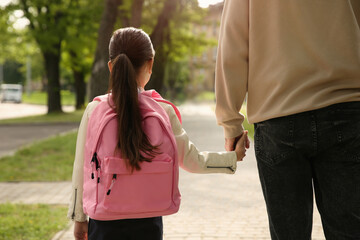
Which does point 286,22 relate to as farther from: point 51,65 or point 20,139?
point 51,65

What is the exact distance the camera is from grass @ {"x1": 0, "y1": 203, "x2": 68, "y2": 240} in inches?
A: 186

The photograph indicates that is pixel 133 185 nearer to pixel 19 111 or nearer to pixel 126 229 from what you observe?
pixel 126 229

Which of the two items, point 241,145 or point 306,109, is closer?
point 306,109

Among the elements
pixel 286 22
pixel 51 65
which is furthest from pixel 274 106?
pixel 51 65

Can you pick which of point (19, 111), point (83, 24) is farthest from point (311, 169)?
point (19, 111)

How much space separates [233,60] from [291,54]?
0.28 meters

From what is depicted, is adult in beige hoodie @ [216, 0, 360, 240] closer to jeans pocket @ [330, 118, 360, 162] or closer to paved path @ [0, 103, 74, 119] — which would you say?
jeans pocket @ [330, 118, 360, 162]

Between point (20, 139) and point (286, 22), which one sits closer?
point (286, 22)

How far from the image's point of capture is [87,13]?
24.2m

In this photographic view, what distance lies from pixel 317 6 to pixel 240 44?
37cm

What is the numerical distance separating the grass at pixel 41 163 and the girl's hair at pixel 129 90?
5.98 metres

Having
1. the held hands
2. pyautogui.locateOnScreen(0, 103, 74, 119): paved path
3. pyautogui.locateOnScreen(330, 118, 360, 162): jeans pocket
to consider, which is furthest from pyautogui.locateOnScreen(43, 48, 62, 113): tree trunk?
pyautogui.locateOnScreen(330, 118, 360, 162): jeans pocket

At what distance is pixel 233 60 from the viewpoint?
2.18 m

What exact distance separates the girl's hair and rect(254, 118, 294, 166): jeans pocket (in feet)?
1.52
